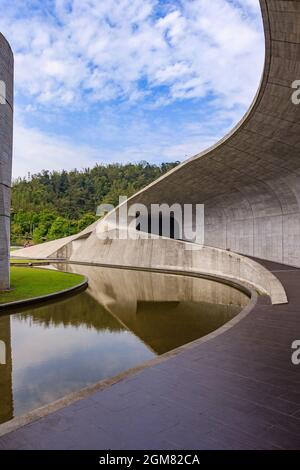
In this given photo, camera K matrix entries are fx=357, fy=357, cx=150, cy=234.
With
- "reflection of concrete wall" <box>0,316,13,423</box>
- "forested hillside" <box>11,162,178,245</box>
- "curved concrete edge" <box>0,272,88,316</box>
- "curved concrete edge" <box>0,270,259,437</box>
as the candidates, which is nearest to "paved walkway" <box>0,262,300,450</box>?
"curved concrete edge" <box>0,270,259,437</box>

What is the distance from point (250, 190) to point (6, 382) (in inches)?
610

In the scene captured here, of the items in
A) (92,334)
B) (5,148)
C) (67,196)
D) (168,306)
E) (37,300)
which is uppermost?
(67,196)

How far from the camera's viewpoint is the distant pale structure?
10789 mm

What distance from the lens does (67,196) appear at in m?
74.8

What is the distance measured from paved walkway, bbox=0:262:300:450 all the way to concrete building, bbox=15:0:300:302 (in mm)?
4518

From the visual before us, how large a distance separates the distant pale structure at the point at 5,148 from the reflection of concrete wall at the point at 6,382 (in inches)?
149

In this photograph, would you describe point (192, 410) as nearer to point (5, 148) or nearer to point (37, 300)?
point (37, 300)

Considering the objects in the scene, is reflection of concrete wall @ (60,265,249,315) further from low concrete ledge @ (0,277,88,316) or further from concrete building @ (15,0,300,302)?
concrete building @ (15,0,300,302)

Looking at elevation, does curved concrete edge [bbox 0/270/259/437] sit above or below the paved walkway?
below

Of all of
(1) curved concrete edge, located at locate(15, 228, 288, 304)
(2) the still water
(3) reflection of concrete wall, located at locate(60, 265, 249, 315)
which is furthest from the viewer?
(1) curved concrete edge, located at locate(15, 228, 288, 304)

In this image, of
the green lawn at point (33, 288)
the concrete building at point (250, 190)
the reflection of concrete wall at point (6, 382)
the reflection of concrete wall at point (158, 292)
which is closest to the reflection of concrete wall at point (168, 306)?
the reflection of concrete wall at point (158, 292)

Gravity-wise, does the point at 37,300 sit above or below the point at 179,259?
below

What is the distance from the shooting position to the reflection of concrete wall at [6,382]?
13.2 feet

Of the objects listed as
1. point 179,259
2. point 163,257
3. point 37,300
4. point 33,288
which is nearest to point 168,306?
point 37,300
